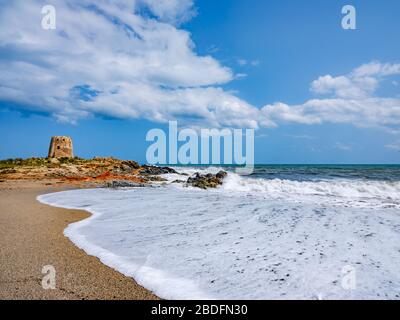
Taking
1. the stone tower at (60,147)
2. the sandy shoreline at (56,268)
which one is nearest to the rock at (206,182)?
the sandy shoreline at (56,268)

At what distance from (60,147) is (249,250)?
167 ft

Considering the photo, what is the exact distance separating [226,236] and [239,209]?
148 inches

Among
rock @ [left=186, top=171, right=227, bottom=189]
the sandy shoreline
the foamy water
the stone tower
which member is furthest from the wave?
the stone tower

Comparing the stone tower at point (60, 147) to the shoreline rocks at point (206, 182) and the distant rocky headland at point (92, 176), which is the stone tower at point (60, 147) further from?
the shoreline rocks at point (206, 182)

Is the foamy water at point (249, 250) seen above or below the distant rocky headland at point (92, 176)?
below

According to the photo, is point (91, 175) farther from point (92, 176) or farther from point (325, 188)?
point (325, 188)

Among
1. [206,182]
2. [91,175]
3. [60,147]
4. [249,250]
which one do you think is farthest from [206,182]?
[60,147]

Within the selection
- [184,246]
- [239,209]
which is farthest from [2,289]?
[239,209]

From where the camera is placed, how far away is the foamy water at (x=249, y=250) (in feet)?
12.8

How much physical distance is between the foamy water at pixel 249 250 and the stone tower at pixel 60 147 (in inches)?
1763

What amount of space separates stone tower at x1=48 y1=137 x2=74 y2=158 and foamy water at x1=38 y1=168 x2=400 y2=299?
44.8 metres

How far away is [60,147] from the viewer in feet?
165

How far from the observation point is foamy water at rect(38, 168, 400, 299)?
3904 millimetres
